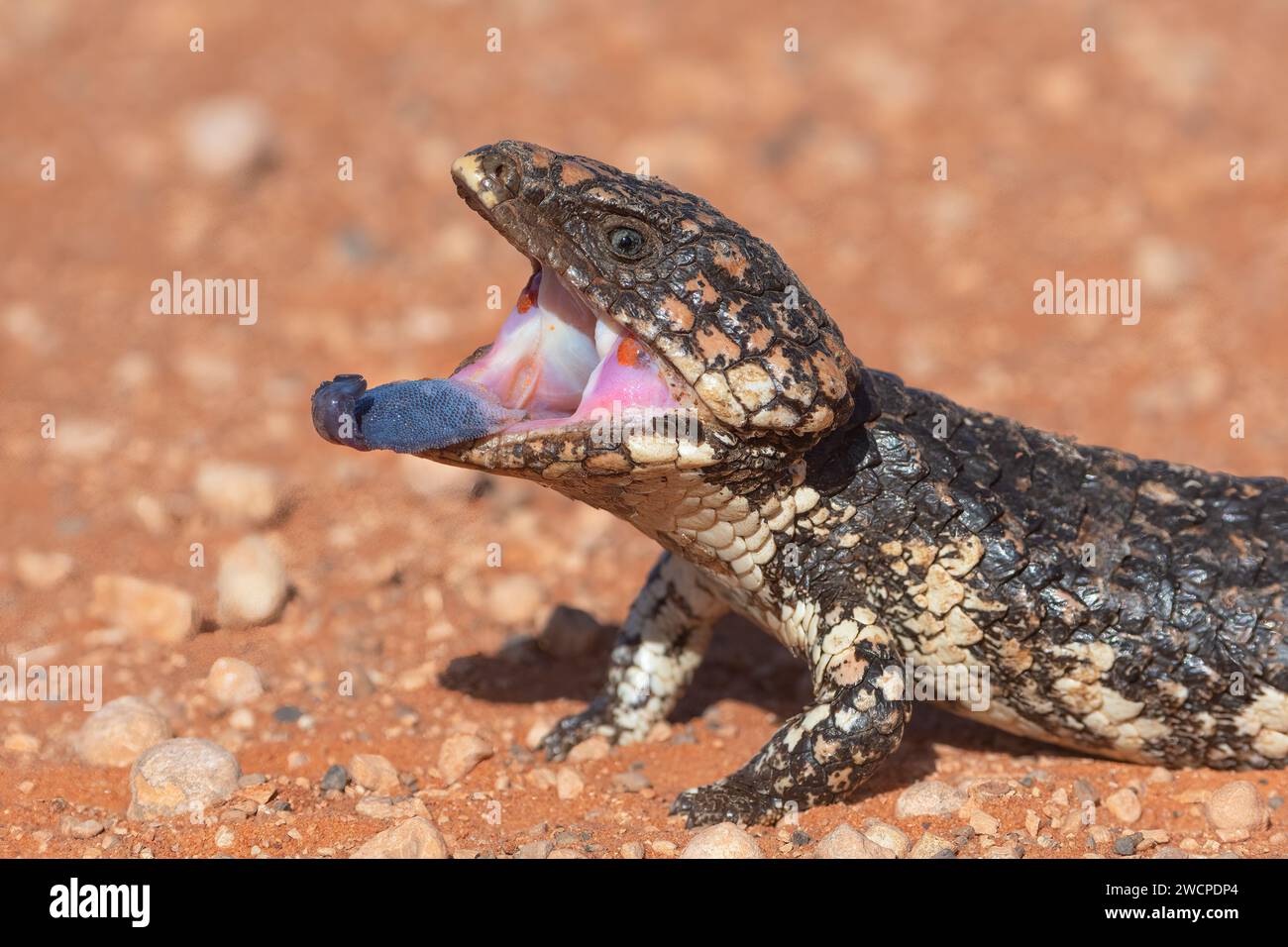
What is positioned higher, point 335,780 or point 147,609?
point 147,609

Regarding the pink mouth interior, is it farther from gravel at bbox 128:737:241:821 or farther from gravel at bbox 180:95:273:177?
gravel at bbox 180:95:273:177

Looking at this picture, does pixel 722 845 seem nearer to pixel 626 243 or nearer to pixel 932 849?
pixel 932 849

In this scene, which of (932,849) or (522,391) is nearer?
(932,849)

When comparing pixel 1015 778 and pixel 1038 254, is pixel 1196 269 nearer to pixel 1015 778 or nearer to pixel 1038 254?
pixel 1038 254

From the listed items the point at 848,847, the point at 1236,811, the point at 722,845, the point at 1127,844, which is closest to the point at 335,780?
the point at 722,845

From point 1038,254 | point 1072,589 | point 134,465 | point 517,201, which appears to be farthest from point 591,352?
point 1038,254

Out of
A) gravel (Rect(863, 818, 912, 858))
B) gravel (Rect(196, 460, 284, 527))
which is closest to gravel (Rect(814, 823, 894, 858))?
gravel (Rect(863, 818, 912, 858))
